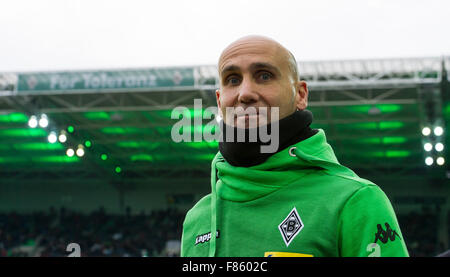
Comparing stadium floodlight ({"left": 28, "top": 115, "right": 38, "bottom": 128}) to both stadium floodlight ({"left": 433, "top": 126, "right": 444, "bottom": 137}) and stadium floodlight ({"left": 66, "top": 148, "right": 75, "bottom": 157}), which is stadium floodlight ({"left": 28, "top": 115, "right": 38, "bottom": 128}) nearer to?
stadium floodlight ({"left": 66, "top": 148, "right": 75, "bottom": 157})

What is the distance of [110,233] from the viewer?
2472 centimetres

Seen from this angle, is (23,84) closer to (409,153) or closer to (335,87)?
(335,87)

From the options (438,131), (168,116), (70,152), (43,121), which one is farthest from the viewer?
(70,152)

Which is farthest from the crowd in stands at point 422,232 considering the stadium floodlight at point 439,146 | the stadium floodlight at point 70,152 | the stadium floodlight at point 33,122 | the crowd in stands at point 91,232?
the stadium floodlight at point 33,122

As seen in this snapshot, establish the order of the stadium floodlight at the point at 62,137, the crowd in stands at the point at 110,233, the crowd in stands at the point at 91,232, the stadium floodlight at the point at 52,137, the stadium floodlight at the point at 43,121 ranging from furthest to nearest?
the crowd in stands at the point at 91,232 < the crowd in stands at the point at 110,233 < the stadium floodlight at the point at 62,137 < the stadium floodlight at the point at 52,137 < the stadium floodlight at the point at 43,121

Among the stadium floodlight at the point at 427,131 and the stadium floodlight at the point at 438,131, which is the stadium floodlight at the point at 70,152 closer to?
the stadium floodlight at the point at 427,131

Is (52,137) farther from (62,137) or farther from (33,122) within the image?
(33,122)

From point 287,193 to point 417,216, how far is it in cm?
2407

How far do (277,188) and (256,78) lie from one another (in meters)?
0.35

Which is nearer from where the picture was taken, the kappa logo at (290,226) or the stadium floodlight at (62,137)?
the kappa logo at (290,226)

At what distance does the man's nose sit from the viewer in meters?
1.51

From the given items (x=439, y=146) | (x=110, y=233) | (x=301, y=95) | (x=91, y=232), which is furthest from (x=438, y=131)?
(x=91, y=232)

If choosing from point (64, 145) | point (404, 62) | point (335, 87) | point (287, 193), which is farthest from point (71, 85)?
point (287, 193)

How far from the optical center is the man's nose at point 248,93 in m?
1.51
